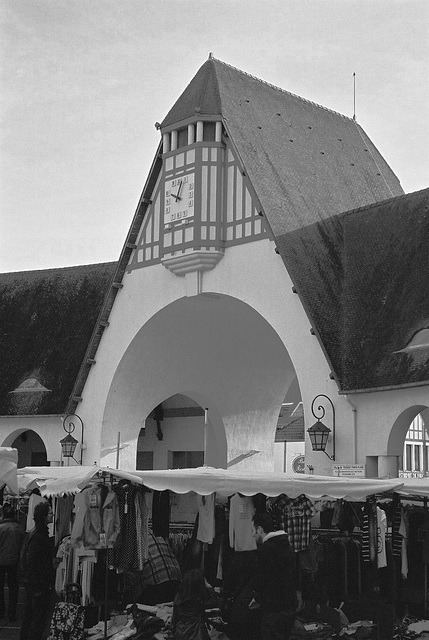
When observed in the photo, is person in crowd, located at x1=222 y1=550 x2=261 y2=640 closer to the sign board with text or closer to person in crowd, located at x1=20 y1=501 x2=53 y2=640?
person in crowd, located at x1=20 y1=501 x2=53 y2=640

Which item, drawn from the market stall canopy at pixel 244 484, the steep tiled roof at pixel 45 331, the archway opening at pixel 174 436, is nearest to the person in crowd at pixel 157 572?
the market stall canopy at pixel 244 484

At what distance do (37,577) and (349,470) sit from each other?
28.2ft

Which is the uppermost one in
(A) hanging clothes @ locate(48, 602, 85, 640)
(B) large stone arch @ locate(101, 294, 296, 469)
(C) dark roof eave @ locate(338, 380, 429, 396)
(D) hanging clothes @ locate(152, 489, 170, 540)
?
(B) large stone arch @ locate(101, 294, 296, 469)

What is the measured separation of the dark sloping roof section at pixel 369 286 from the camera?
66.2 ft

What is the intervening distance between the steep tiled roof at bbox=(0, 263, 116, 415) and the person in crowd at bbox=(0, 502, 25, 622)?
1043 cm

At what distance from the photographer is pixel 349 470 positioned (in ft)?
66.9

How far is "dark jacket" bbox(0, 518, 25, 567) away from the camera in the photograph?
1597cm

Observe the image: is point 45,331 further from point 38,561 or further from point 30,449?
point 38,561

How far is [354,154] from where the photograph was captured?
2920 cm

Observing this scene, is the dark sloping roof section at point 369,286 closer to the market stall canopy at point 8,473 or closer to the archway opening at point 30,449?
the market stall canopy at point 8,473

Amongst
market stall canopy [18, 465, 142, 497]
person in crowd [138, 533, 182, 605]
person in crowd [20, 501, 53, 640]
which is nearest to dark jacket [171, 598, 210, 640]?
market stall canopy [18, 465, 142, 497]

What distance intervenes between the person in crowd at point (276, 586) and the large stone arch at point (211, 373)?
520 inches

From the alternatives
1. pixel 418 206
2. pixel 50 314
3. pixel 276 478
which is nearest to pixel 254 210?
pixel 418 206

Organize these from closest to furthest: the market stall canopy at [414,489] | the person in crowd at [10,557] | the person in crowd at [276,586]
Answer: the person in crowd at [276,586]
the market stall canopy at [414,489]
the person in crowd at [10,557]
